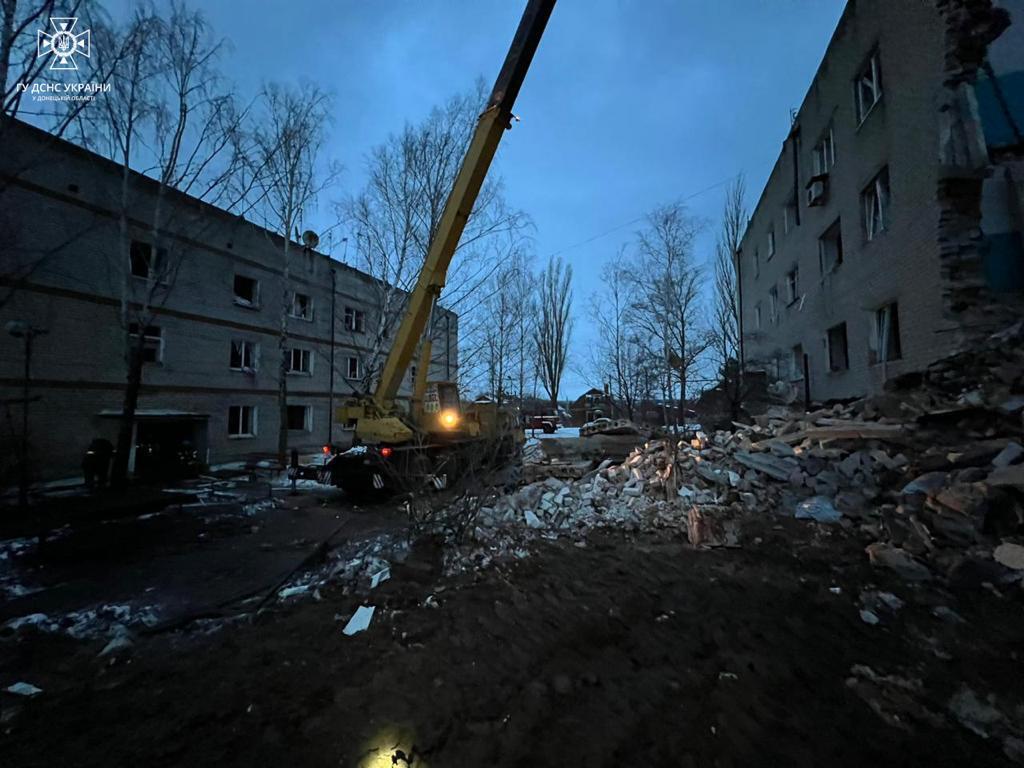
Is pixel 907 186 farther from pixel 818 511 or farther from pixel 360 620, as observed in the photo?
pixel 360 620

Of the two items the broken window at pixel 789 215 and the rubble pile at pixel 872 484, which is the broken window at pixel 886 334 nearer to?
the rubble pile at pixel 872 484

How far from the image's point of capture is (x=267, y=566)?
16.4 feet

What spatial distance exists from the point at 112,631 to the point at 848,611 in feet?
19.6

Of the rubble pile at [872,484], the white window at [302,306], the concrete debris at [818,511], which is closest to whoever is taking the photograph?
the rubble pile at [872,484]

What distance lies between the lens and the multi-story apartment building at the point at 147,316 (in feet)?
34.4

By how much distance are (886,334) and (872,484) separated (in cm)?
496

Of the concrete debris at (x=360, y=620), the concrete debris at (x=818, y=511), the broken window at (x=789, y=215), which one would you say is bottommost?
the concrete debris at (x=360, y=620)

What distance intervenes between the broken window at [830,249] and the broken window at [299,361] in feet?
62.4

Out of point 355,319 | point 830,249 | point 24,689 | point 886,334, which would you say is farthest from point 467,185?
point 355,319

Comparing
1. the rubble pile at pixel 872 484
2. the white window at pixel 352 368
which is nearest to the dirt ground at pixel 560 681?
the rubble pile at pixel 872 484

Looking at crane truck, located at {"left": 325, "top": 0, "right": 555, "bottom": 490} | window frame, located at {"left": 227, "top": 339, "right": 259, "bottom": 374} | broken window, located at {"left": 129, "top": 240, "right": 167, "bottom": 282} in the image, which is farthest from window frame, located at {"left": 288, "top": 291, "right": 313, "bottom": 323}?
crane truck, located at {"left": 325, "top": 0, "right": 555, "bottom": 490}

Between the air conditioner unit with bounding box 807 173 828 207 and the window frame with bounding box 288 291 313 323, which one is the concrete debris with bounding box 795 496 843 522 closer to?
the air conditioner unit with bounding box 807 173 828 207

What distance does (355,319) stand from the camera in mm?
21531

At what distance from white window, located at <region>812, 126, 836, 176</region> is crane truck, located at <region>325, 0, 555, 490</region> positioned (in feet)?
29.5
